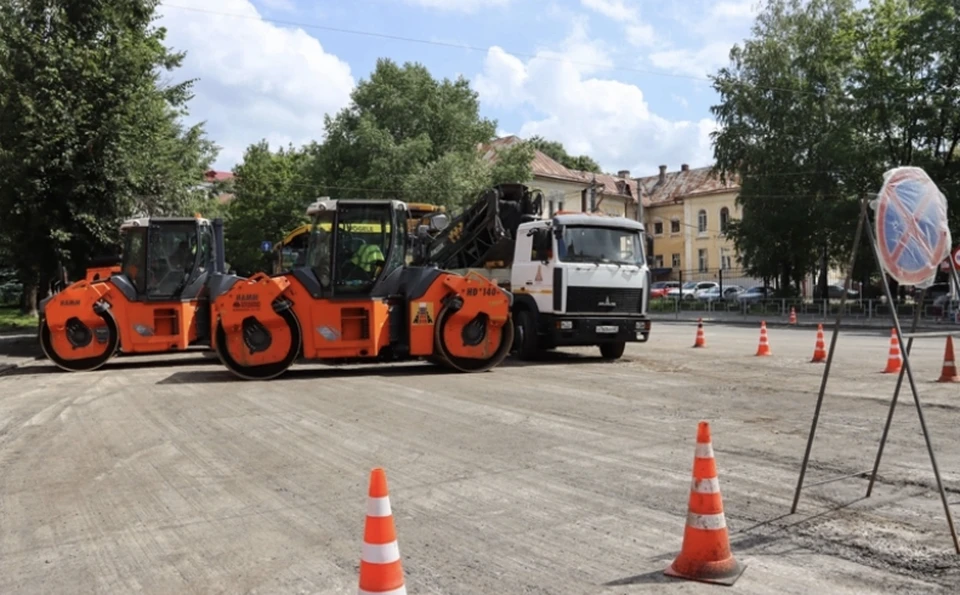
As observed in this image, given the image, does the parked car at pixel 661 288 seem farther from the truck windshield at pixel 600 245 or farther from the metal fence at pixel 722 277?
the truck windshield at pixel 600 245

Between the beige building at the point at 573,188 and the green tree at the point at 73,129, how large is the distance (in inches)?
1838

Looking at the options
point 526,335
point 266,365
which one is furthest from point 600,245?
point 266,365

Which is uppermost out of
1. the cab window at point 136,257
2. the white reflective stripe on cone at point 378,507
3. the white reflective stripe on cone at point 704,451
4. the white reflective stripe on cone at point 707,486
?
the cab window at point 136,257

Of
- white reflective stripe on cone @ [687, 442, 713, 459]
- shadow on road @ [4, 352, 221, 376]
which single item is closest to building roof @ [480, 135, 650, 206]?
shadow on road @ [4, 352, 221, 376]

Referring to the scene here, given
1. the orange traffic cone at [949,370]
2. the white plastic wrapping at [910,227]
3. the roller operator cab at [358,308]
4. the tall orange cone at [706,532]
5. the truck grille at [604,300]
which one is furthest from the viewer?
the truck grille at [604,300]

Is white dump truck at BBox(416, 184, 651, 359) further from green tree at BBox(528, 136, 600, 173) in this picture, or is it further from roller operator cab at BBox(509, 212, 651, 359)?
green tree at BBox(528, 136, 600, 173)

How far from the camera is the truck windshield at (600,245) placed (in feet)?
54.7

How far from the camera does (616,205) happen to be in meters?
86.7

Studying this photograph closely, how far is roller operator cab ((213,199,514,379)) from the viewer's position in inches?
551

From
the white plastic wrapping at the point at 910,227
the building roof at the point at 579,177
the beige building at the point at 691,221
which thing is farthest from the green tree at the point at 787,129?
the white plastic wrapping at the point at 910,227

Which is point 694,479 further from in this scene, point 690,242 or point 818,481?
point 690,242

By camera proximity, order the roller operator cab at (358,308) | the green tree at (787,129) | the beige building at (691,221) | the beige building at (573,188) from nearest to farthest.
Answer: the roller operator cab at (358,308), the green tree at (787,129), the beige building at (573,188), the beige building at (691,221)

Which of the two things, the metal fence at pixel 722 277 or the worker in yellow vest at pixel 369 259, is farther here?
the metal fence at pixel 722 277

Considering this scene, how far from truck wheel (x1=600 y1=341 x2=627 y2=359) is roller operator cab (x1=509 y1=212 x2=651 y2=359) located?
0.93ft
